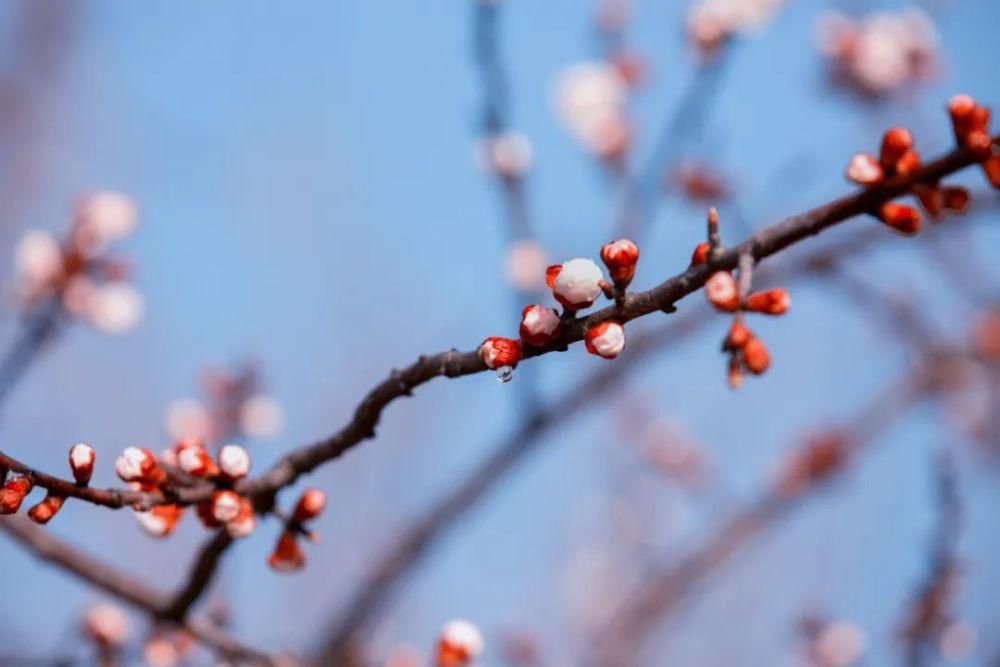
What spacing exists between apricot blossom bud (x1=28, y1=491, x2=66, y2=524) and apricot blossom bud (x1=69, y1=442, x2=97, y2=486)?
0.04 m

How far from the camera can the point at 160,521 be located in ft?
4.61

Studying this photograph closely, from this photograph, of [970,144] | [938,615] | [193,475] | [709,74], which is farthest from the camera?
[709,74]

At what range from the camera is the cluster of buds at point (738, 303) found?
1.02 metres

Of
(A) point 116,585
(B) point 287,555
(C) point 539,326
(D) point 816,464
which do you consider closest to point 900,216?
(C) point 539,326

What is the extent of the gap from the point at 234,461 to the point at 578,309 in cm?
57

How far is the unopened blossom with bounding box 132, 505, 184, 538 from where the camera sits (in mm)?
1390

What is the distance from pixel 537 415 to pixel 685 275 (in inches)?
70.4

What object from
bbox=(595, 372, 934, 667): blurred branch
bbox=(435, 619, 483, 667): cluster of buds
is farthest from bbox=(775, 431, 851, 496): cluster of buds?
bbox=(435, 619, 483, 667): cluster of buds

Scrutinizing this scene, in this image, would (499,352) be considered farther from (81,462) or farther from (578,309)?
Result: (81,462)

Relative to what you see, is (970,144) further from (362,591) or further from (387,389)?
(362,591)

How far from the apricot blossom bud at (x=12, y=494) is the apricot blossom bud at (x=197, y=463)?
0.82 feet

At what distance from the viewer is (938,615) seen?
→ 242 cm

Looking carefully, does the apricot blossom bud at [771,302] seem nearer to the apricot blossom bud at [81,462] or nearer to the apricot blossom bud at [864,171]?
the apricot blossom bud at [864,171]

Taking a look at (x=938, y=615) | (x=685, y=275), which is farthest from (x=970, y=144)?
(x=938, y=615)
